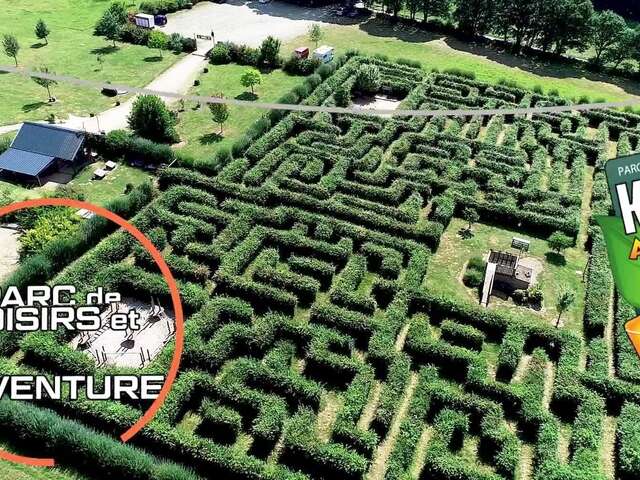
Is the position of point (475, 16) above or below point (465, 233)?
above

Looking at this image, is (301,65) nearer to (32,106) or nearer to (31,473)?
(32,106)

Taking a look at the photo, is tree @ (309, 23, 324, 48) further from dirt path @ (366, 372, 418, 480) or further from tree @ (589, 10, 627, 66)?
dirt path @ (366, 372, 418, 480)

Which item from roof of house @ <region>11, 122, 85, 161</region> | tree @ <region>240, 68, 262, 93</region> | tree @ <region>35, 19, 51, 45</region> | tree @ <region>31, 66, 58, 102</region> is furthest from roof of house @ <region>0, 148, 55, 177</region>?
tree @ <region>35, 19, 51, 45</region>

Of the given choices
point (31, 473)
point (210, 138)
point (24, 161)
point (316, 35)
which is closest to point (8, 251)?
point (24, 161)

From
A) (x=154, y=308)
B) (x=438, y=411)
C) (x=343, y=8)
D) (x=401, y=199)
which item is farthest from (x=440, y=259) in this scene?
(x=343, y=8)

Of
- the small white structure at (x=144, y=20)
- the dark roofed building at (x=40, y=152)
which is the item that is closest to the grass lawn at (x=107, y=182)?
the dark roofed building at (x=40, y=152)

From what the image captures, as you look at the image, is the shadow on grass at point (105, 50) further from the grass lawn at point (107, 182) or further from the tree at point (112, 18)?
the grass lawn at point (107, 182)
